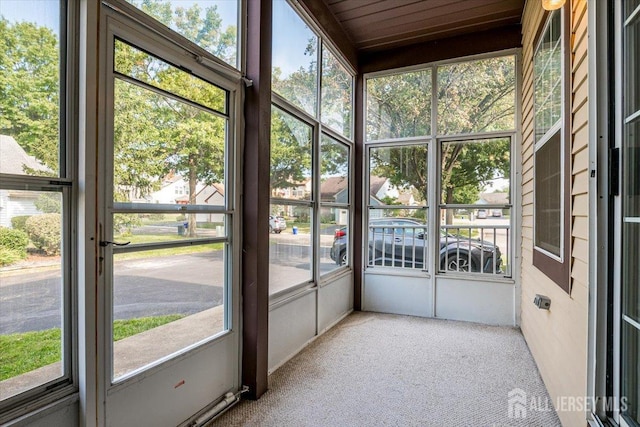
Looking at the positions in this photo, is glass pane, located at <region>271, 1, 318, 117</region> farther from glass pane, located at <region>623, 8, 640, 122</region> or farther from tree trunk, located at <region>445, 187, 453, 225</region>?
glass pane, located at <region>623, 8, 640, 122</region>

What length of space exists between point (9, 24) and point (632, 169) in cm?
225

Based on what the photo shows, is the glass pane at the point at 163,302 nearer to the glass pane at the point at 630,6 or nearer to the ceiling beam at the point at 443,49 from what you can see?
the glass pane at the point at 630,6

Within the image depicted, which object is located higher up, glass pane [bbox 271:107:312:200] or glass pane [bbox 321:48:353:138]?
glass pane [bbox 321:48:353:138]

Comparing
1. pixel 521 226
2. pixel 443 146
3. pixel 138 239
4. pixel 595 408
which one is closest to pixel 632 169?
pixel 595 408

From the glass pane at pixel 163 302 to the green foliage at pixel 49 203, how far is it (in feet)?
1.00

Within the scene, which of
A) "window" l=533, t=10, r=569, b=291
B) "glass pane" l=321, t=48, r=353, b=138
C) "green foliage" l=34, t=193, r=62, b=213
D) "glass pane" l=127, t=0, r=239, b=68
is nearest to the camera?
"green foliage" l=34, t=193, r=62, b=213

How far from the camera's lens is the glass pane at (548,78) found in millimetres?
2092

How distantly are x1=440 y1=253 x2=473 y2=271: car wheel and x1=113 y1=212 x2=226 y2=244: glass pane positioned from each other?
9.21 feet

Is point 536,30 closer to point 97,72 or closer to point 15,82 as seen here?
point 97,72

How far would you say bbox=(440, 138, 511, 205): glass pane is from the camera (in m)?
3.69

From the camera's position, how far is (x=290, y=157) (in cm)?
282

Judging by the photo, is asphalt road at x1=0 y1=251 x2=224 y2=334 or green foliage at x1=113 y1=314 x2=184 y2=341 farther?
green foliage at x1=113 y1=314 x2=184 y2=341

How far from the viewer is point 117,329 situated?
1.50 m

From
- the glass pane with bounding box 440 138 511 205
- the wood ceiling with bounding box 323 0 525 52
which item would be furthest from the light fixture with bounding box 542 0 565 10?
the glass pane with bounding box 440 138 511 205
